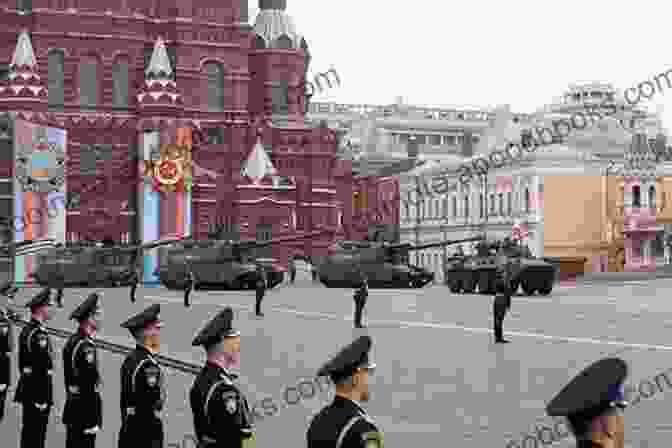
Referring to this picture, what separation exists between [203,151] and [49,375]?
1778 inches

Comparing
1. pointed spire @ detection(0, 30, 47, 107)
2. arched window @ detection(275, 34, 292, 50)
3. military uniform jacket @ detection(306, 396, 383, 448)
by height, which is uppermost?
arched window @ detection(275, 34, 292, 50)

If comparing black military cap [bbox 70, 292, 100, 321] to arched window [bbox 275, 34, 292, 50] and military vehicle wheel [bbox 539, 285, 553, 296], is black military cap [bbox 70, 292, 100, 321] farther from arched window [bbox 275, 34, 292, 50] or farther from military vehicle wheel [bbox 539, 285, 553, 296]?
arched window [bbox 275, 34, 292, 50]

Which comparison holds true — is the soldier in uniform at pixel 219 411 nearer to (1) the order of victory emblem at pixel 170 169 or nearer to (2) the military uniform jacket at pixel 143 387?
(2) the military uniform jacket at pixel 143 387

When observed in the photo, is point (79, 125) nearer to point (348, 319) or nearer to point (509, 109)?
point (348, 319)

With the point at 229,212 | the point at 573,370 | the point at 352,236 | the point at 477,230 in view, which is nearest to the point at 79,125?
the point at 229,212

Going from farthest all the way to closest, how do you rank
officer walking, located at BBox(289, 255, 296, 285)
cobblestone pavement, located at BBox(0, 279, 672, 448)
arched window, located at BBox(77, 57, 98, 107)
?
arched window, located at BBox(77, 57, 98, 107)
officer walking, located at BBox(289, 255, 296, 285)
cobblestone pavement, located at BBox(0, 279, 672, 448)

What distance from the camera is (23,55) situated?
52438 millimetres

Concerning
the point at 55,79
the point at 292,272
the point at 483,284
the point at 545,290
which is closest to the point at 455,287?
the point at 483,284

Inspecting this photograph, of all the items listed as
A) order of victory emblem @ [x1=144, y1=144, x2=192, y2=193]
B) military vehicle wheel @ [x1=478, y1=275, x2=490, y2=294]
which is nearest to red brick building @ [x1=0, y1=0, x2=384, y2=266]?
order of victory emblem @ [x1=144, y1=144, x2=192, y2=193]

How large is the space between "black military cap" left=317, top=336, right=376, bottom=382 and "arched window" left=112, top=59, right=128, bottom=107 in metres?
50.8

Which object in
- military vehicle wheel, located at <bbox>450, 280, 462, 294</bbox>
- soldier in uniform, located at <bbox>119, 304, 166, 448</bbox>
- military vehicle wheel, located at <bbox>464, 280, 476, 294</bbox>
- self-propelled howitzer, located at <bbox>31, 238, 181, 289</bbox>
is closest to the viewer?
soldier in uniform, located at <bbox>119, 304, 166, 448</bbox>

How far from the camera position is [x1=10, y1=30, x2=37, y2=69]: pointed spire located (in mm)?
52438

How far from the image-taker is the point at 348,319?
2553 centimetres

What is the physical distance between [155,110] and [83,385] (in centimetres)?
4483
